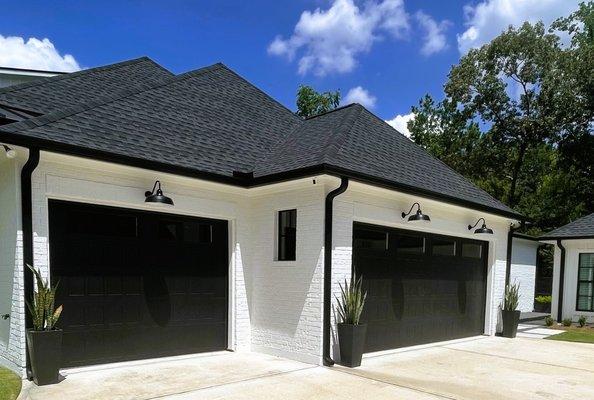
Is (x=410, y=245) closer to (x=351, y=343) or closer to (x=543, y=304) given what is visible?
(x=351, y=343)

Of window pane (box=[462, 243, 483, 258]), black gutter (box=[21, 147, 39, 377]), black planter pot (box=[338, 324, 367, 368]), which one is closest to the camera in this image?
black gutter (box=[21, 147, 39, 377])

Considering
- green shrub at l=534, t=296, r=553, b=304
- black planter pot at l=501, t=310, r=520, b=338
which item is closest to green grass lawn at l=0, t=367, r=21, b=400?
black planter pot at l=501, t=310, r=520, b=338

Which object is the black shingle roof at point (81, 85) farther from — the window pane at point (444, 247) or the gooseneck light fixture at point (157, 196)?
the window pane at point (444, 247)

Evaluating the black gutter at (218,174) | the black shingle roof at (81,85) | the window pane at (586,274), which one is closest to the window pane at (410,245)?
the black gutter at (218,174)

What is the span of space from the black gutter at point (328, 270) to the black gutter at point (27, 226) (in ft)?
13.2

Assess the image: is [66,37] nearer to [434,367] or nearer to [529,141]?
[434,367]

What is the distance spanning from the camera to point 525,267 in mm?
17453

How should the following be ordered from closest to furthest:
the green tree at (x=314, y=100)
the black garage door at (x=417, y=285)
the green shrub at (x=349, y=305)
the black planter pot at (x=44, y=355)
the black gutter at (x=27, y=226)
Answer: the black planter pot at (x=44, y=355) < the black gutter at (x=27, y=226) < the green shrub at (x=349, y=305) < the black garage door at (x=417, y=285) < the green tree at (x=314, y=100)

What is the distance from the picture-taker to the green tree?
1097 inches

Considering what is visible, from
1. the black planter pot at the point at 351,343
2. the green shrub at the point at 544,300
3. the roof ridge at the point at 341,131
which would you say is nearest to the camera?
the black planter pot at the point at 351,343

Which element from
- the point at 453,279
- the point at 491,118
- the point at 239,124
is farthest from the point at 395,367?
the point at 491,118

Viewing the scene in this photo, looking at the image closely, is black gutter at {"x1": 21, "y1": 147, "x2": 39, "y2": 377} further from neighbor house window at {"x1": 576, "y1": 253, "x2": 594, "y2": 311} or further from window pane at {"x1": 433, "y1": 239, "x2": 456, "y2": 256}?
neighbor house window at {"x1": 576, "y1": 253, "x2": 594, "y2": 311}

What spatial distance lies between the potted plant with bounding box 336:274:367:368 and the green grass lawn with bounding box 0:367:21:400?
170 inches

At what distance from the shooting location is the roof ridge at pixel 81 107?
5746 millimetres
